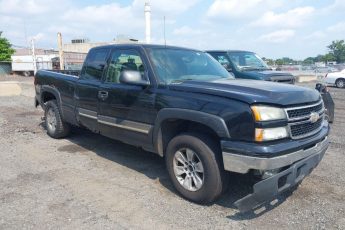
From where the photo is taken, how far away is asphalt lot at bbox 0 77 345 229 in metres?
3.76

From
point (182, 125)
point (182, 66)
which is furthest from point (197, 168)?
point (182, 66)

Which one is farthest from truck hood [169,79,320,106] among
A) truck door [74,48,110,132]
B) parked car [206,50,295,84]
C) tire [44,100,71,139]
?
parked car [206,50,295,84]

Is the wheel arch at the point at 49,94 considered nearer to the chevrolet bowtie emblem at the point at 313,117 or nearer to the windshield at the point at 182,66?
the windshield at the point at 182,66

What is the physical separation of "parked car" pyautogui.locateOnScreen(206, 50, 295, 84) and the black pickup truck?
4.71m

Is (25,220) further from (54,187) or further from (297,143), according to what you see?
(297,143)

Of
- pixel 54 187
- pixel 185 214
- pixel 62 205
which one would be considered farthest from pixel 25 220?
pixel 185 214

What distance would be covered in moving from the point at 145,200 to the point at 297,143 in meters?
1.91

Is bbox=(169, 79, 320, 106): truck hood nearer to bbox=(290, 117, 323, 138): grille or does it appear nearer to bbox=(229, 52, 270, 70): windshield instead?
bbox=(290, 117, 323, 138): grille

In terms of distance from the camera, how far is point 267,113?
11.8ft

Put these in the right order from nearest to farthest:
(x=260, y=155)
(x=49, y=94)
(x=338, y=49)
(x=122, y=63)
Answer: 1. (x=260, y=155)
2. (x=122, y=63)
3. (x=49, y=94)
4. (x=338, y=49)

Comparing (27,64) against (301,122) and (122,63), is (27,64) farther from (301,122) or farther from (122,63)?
(301,122)

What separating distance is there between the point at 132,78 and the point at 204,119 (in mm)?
1239

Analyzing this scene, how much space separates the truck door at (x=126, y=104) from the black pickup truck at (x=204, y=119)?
0.05 ft

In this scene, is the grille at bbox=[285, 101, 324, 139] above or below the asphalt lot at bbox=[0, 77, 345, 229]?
above
